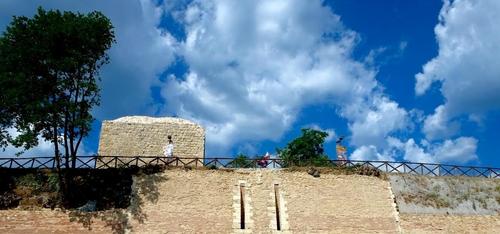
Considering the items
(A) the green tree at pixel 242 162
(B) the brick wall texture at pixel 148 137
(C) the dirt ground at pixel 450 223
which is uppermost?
(B) the brick wall texture at pixel 148 137

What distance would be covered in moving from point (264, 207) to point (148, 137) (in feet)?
30.9

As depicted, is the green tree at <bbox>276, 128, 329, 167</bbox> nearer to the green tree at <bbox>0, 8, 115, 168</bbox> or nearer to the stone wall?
the stone wall

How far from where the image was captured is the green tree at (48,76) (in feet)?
66.2

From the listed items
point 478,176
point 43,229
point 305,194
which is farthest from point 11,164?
point 478,176

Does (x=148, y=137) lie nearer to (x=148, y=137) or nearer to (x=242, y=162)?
(x=148, y=137)

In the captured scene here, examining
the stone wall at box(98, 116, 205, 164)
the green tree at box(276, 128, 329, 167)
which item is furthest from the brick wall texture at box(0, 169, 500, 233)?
the green tree at box(276, 128, 329, 167)

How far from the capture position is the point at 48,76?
68.3 ft

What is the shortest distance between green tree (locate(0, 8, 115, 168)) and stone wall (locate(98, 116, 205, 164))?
6038 millimetres

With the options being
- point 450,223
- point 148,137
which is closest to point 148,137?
point 148,137

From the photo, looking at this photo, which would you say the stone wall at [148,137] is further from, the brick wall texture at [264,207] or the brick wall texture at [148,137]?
the brick wall texture at [264,207]

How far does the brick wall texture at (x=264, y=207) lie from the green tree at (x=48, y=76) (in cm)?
320

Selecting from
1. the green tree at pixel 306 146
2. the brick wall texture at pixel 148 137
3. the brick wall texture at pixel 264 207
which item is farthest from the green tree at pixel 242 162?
the green tree at pixel 306 146

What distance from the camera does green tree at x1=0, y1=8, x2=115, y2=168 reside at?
20.2 m

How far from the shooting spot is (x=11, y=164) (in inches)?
868
